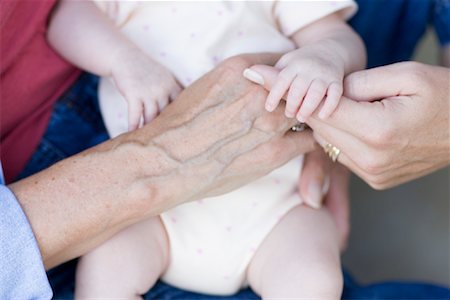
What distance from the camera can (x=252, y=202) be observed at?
3.91 feet

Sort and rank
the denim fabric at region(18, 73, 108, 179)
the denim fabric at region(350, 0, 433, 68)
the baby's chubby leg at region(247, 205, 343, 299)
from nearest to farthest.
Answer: the baby's chubby leg at region(247, 205, 343, 299)
the denim fabric at region(18, 73, 108, 179)
the denim fabric at region(350, 0, 433, 68)

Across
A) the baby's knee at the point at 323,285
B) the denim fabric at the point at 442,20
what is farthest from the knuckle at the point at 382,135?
the denim fabric at the point at 442,20

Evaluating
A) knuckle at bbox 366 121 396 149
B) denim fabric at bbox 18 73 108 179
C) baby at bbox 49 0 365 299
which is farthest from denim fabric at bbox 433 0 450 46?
denim fabric at bbox 18 73 108 179

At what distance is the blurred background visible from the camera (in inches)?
73.7

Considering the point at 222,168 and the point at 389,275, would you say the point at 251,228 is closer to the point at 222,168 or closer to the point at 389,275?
the point at 222,168

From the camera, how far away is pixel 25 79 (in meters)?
1.24

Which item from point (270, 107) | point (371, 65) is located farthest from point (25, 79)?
point (371, 65)

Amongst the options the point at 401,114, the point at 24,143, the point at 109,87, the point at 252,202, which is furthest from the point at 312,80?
the point at 24,143

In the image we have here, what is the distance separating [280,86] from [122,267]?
0.37 metres

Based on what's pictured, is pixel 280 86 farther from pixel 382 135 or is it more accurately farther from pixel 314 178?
A: pixel 314 178

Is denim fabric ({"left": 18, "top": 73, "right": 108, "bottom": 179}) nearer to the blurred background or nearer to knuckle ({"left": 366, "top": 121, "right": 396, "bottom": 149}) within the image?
knuckle ({"left": 366, "top": 121, "right": 396, "bottom": 149})

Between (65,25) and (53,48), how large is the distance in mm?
71

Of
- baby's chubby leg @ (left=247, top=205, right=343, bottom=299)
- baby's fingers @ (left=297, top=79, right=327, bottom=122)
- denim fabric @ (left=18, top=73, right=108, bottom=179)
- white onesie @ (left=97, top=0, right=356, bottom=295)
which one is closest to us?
baby's fingers @ (left=297, top=79, right=327, bottom=122)

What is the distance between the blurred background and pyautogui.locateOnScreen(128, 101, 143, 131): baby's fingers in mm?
973
